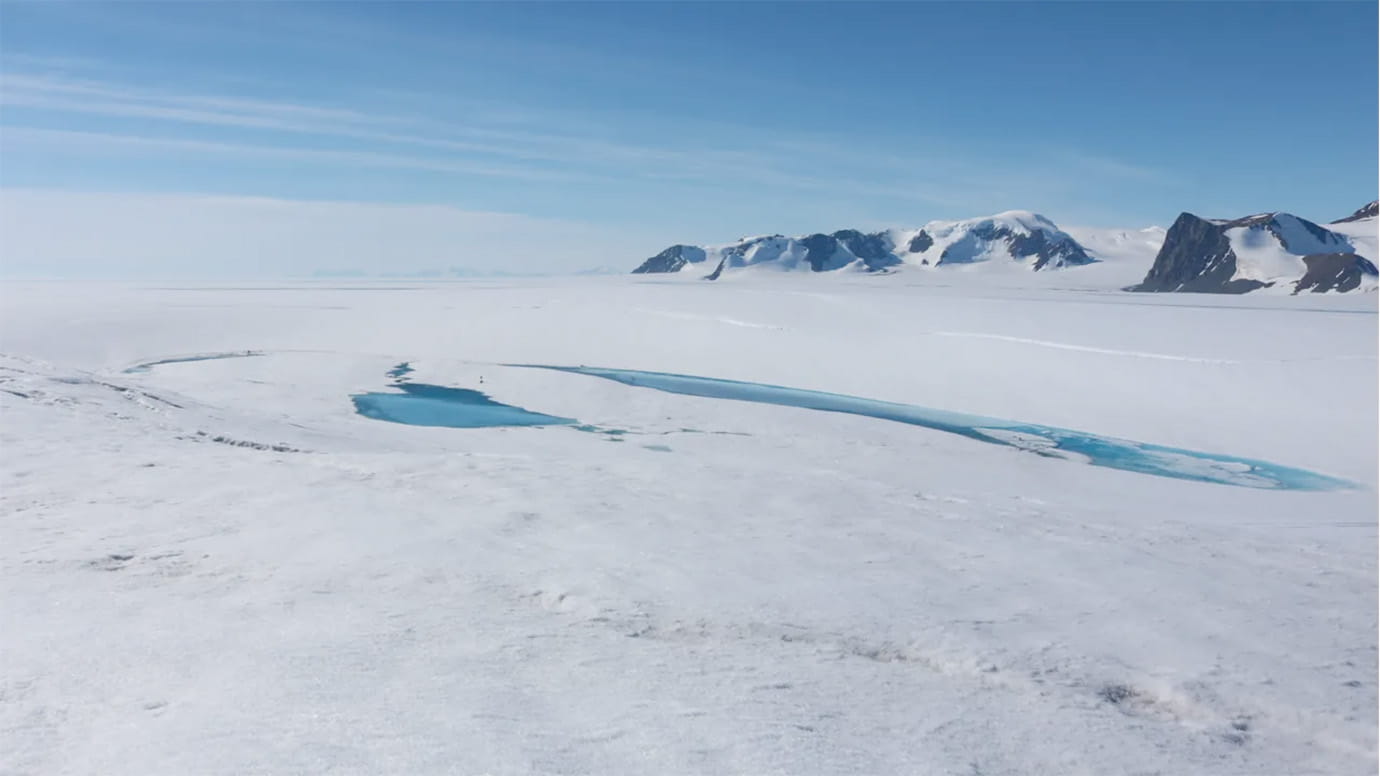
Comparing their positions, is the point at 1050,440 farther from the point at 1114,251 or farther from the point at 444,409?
the point at 1114,251

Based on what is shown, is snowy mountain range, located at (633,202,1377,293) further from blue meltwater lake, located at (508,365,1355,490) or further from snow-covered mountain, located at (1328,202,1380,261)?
blue meltwater lake, located at (508,365,1355,490)

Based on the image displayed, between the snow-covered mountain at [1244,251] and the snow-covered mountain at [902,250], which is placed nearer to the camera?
the snow-covered mountain at [1244,251]

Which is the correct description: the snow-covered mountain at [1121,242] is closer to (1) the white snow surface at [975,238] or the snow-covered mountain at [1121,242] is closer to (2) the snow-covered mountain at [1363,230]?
(1) the white snow surface at [975,238]

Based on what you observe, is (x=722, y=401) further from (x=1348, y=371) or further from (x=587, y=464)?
(x=1348, y=371)

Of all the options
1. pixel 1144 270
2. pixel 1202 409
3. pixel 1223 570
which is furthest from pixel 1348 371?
pixel 1144 270

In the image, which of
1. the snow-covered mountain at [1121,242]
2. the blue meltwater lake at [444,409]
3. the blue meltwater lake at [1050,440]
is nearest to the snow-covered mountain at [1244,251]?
the snow-covered mountain at [1121,242]

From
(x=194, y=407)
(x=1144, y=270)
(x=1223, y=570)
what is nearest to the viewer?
(x=1223, y=570)

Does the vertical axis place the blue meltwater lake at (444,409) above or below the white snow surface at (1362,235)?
below
